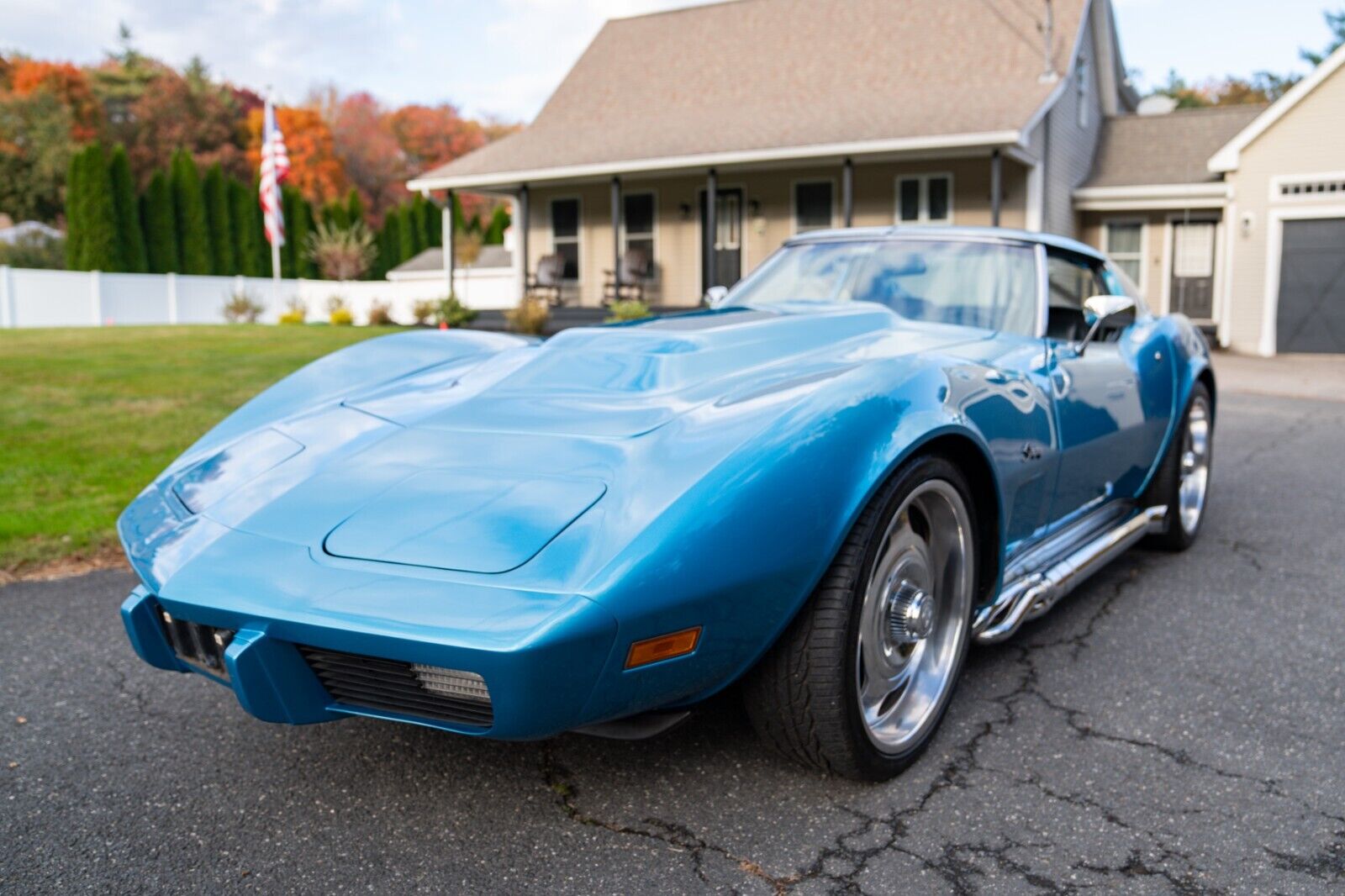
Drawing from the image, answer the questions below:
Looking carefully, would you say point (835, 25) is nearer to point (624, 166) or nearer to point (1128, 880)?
point (624, 166)

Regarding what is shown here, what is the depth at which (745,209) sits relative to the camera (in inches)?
762

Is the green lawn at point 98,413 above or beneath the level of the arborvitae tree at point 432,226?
beneath

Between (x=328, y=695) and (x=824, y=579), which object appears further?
(x=824, y=579)

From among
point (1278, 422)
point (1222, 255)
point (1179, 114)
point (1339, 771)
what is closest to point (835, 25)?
point (1179, 114)

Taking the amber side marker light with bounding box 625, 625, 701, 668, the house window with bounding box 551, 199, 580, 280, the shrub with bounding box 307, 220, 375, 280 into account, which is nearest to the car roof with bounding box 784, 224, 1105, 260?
the amber side marker light with bounding box 625, 625, 701, 668

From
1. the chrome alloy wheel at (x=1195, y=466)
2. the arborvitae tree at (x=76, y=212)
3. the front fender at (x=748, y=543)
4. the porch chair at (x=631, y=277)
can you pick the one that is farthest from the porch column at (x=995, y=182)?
the arborvitae tree at (x=76, y=212)

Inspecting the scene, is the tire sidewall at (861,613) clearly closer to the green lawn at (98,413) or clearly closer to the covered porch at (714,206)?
the green lawn at (98,413)

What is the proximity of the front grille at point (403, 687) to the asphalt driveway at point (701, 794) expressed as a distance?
332mm

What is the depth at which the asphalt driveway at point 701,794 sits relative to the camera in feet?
6.71

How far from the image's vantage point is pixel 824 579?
7.28 feet

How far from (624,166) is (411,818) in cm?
1665

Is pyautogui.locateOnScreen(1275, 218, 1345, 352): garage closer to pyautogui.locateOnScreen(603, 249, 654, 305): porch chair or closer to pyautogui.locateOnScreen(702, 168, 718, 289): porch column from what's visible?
pyautogui.locateOnScreen(702, 168, 718, 289): porch column

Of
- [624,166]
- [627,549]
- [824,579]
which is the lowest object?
[824,579]

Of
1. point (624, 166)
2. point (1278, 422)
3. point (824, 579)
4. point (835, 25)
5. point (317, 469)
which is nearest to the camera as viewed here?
point (824, 579)
